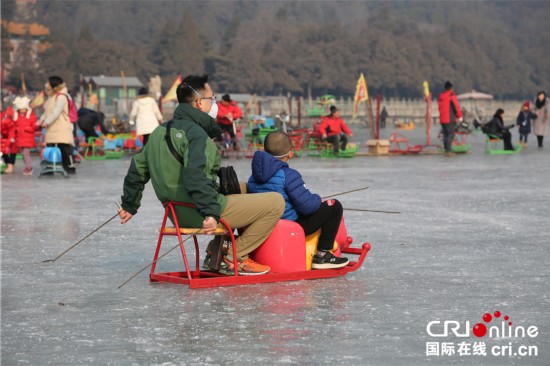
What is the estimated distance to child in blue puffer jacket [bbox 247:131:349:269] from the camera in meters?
6.74

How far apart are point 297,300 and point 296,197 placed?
0.82m

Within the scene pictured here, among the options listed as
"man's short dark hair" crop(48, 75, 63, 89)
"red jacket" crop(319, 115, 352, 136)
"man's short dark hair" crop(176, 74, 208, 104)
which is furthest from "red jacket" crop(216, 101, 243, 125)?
"man's short dark hair" crop(176, 74, 208, 104)

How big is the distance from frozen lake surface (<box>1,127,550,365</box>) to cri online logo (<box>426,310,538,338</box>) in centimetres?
2

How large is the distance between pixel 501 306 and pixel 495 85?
478ft

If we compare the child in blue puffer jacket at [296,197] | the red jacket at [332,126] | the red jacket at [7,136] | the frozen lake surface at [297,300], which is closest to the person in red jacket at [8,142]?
the red jacket at [7,136]

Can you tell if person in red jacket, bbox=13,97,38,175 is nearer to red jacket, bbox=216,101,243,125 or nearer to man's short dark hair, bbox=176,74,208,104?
red jacket, bbox=216,101,243,125

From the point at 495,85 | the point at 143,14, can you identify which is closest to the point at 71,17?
the point at 143,14

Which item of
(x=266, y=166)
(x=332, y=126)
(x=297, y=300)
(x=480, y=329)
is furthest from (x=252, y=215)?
(x=332, y=126)

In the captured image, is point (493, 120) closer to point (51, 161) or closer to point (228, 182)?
point (51, 161)

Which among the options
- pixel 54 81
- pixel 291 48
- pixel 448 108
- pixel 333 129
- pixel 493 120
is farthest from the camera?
pixel 291 48

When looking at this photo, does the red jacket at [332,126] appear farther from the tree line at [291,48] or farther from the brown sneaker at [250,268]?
the tree line at [291,48]

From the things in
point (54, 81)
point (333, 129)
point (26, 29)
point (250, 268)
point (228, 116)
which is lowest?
point (333, 129)

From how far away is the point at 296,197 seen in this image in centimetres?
675

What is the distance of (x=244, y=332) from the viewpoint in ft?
17.5
